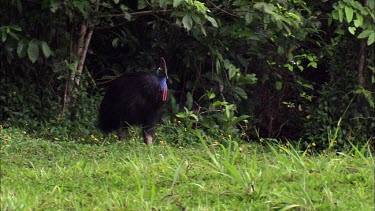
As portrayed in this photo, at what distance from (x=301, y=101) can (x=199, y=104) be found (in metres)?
1.27

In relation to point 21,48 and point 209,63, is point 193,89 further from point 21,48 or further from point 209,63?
point 21,48

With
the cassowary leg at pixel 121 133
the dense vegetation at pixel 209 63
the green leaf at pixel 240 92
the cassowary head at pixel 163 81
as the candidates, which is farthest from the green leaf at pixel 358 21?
the cassowary leg at pixel 121 133

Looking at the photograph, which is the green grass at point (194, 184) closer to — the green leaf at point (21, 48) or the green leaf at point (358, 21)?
the green leaf at point (21, 48)

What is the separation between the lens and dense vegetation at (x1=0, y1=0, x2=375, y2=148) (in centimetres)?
695

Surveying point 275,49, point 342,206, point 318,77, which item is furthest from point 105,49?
point 342,206

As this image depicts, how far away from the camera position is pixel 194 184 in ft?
13.0

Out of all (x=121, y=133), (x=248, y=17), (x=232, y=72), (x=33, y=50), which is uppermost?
(x=248, y=17)

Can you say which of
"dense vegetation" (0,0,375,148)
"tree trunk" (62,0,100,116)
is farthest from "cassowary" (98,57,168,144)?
"tree trunk" (62,0,100,116)

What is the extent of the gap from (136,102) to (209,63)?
1630mm

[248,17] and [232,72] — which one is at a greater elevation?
[248,17]

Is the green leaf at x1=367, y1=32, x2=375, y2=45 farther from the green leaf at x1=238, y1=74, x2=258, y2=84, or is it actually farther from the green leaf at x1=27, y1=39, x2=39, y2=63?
the green leaf at x1=27, y1=39, x2=39, y2=63

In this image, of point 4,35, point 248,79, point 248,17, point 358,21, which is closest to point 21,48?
point 4,35

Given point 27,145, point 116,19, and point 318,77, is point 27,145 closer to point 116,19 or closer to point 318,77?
point 116,19

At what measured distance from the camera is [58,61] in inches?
292
